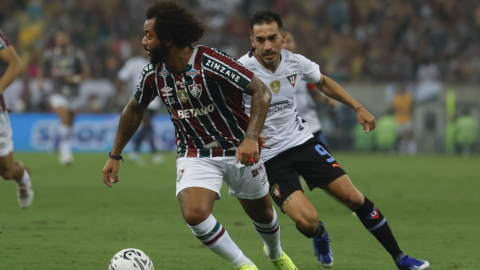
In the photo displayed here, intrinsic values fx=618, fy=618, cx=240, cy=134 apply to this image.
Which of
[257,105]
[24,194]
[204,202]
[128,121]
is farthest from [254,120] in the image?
[24,194]

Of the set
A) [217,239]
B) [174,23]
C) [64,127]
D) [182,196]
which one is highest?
[64,127]

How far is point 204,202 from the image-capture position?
4270mm

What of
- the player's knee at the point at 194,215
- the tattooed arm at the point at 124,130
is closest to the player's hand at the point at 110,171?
the tattooed arm at the point at 124,130

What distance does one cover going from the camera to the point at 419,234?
6.71m

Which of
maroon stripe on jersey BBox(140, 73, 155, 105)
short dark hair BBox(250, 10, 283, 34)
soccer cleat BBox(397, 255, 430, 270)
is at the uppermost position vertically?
short dark hair BBox(250, 10, 283, 34)

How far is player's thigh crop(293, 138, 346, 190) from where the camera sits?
17.4 ft

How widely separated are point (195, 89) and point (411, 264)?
7.05 feet

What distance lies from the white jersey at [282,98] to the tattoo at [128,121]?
119 cm

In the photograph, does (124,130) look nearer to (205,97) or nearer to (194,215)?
(205,97)

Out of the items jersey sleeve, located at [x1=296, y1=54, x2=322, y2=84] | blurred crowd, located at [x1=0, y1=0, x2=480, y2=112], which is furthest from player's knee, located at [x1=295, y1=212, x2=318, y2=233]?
blurred crowd, located at [x1=0, y1=0, x2=480, y2=112]

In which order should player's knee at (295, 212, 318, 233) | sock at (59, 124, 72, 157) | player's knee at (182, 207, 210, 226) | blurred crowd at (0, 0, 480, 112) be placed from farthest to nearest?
1. blurred crowd at (0, 0, 480, 112)
2. sock at (59, 124, 72, 157)
3. player's knee at (295, 212, 318, 233)
4. player's knee at (182, 207, 210, 226)

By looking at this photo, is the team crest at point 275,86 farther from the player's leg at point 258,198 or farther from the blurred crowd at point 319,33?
the blurred crowd at point 319,33

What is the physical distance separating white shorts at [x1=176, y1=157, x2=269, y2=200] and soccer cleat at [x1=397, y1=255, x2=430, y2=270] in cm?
125

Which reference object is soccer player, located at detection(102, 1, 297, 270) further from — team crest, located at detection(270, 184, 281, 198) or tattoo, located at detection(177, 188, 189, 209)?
team crest, located at detection(270, 184, 281, 198)
